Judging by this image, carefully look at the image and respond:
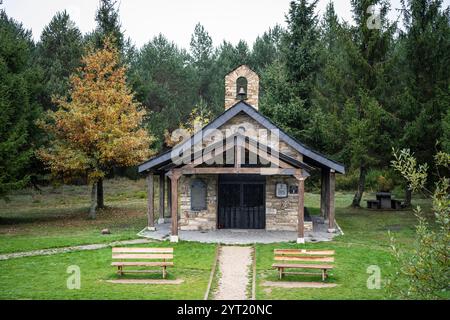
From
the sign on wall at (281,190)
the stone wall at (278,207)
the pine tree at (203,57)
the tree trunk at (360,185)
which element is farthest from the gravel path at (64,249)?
the pine tree at (203,57)

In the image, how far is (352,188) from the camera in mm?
45906

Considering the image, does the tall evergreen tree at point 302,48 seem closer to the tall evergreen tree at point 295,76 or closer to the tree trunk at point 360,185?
the tall evergreen tree at point 295,76

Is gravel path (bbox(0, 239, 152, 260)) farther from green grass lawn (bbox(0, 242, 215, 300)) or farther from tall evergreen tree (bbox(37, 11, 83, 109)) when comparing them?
tall evergreen tree (bbox(37, 11, 83, 109))

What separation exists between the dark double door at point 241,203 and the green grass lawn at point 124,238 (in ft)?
12.5

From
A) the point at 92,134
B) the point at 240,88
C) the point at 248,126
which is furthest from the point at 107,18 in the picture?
the point at 248,126

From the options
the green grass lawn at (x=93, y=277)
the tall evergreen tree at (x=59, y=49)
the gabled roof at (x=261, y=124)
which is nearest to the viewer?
the green grass lawn at (x=93, y=277)

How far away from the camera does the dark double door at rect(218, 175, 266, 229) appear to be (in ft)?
76.5

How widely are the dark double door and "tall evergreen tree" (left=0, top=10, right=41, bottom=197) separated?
1054 cm

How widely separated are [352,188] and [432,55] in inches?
721

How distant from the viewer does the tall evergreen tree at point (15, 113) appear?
25.2 m
